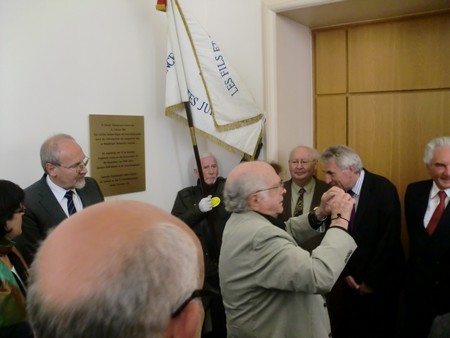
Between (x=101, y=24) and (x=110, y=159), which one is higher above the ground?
(x=101, y=24)

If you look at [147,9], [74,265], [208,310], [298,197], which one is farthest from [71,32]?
[74,265]

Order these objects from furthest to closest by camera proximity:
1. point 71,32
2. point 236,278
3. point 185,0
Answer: point 185,0, point 71,32, point 236,278

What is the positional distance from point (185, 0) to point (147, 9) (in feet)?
1.33

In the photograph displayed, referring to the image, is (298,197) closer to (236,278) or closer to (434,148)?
(434,148)

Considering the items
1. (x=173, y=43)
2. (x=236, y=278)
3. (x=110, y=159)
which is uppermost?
(x=173, y=43)

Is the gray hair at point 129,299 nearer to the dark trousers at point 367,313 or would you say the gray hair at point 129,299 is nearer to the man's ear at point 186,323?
the man's ear at point 186,323

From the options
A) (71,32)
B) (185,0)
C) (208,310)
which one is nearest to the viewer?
Answer: (71,32)

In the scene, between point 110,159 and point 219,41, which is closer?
point 110,159

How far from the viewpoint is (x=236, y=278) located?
1.67 metres

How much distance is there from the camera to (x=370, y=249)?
250 cm

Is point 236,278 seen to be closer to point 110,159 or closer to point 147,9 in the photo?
point 110,159

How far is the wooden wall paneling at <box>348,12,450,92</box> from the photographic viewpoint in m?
2.93

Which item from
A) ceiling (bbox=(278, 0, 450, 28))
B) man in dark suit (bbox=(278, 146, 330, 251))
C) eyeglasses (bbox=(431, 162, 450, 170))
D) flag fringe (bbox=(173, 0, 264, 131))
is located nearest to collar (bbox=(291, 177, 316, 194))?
man in dark suit (bbox=(278, 146, 330, 251))

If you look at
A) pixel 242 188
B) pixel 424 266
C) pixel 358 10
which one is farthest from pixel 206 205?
pixel 358 10
